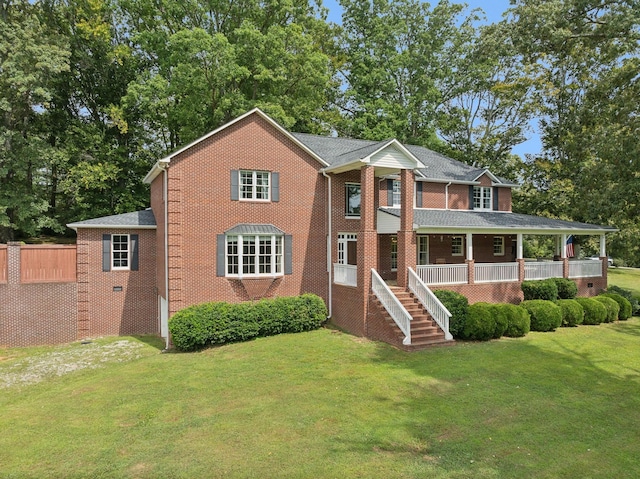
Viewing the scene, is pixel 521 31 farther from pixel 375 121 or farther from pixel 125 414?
pixel 125 414

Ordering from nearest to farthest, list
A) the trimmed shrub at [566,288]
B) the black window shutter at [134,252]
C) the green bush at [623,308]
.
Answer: the black window shutter at [134,252], the green bush at [623,308], the trimmed shrub at [566,288]

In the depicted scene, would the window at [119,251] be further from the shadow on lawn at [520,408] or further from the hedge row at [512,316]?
the hedge row at [512,316]

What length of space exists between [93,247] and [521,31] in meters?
23.7

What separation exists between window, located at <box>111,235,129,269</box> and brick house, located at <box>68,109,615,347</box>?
6cm

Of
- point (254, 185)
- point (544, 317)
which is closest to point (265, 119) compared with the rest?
point (254, 185)

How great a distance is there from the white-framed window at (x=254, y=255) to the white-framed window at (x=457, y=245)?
10732mm

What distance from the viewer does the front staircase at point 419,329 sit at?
13.6 meters

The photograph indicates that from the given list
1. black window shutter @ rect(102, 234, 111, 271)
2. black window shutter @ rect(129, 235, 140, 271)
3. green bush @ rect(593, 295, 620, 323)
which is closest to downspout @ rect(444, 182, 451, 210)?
green bush @ rect(593, 295, 620, 323)

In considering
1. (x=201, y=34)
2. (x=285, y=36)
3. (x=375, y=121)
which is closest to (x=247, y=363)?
(x=201, y=34)

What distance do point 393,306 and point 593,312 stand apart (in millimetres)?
10289

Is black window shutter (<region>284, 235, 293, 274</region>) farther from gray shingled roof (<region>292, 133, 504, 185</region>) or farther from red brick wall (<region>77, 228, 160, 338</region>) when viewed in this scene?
red brick wall (<region>77, 228, 160, 338</region>)

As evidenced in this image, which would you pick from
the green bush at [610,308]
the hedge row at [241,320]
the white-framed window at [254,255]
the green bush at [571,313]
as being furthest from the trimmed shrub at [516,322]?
the white-framed window at [254,255]

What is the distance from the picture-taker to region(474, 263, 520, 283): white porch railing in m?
18.2

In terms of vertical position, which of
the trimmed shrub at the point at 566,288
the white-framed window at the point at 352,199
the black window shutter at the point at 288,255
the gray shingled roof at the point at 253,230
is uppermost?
the white-framed window at the point at 352,199
